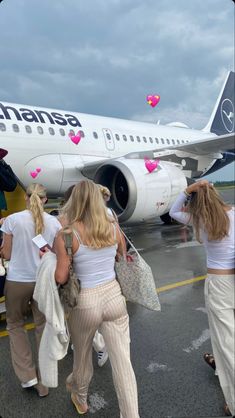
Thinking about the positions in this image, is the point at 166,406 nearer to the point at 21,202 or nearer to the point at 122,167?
the point at 21,202

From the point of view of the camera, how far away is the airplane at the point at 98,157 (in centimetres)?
880

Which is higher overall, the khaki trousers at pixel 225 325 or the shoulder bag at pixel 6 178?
the shoulder bag at pixel 6 178

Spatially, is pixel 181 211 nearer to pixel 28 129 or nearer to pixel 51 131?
pixel 28 129

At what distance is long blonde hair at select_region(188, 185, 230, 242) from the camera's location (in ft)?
8.04

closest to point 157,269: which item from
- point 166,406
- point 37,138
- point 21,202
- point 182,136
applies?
point 21,202

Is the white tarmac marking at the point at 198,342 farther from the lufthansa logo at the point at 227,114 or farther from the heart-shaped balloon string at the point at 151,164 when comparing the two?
the lufthansa logo at the point at 227,114

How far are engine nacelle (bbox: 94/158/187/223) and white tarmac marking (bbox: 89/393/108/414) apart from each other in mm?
5876

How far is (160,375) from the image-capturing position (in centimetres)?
309

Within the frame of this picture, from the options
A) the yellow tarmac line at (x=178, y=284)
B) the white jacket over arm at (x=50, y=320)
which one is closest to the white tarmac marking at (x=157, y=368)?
the white jacket over arm at (x=50, y=320)

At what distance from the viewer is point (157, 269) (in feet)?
21.7

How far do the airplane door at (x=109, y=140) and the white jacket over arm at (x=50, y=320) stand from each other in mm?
9436

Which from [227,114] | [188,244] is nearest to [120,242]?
[188,244]

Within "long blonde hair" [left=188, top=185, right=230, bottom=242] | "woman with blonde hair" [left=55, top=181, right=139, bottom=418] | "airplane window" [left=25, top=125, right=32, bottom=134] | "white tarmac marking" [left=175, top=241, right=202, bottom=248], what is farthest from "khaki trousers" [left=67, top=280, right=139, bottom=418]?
"airplane window" [left=25, top=125, right=32, bottom=134]

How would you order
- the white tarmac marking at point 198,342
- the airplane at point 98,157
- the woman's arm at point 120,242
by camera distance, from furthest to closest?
1. the airplane at point 98,157
2. the white tarmac marking at point 198,342
3. the woman's arm at point 120,242
